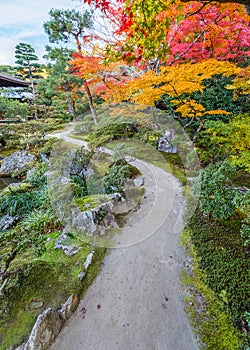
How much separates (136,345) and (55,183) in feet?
11.1

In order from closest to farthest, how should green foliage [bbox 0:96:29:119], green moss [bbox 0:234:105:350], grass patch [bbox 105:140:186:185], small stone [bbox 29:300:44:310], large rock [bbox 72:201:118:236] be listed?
green moss [bbox 0:234:105:350]
small stone [bbox 29:300:44:310]
large rock [bbox 72:201:118:236]
grass patch [bbox 105:140:186:185]
green foliage [bbox 0:96:29:119]

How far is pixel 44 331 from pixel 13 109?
1022 cm

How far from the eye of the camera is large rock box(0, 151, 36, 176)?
7.14 metres

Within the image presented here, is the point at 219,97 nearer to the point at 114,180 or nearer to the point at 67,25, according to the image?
the point at 114,180

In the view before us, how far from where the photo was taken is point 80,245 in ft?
10.8

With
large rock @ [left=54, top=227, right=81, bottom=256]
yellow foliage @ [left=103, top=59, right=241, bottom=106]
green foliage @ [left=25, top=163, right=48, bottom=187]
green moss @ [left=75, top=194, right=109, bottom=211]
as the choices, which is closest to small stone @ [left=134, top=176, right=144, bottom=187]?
green moss @ [left=75, top=194, right=109, bottom=211]

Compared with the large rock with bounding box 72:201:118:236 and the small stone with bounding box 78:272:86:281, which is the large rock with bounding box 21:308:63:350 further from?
the large rock with bounding box 72:201:118:236

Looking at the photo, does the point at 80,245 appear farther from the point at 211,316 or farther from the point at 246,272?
the point at 246,272

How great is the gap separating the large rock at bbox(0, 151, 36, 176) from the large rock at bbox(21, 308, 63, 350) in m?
6.10

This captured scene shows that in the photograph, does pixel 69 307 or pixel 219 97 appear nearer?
pixel 69 307

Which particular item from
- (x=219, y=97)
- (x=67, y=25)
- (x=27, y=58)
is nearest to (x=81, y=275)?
(x=219, y=97)

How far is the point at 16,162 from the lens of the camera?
7.39 metres

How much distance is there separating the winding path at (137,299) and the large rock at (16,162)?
18.2 ft

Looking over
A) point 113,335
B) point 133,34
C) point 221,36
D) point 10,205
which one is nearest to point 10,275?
point 113,335
